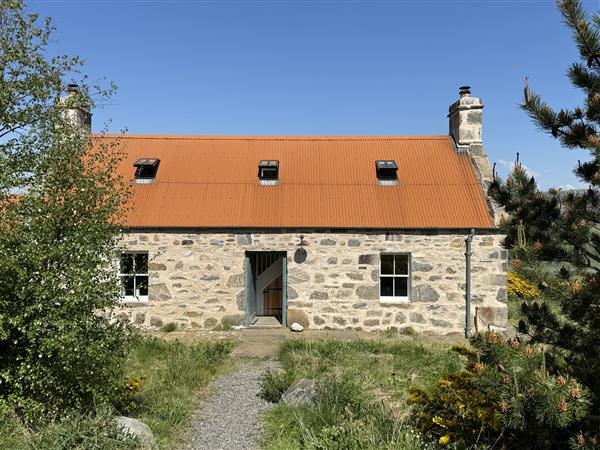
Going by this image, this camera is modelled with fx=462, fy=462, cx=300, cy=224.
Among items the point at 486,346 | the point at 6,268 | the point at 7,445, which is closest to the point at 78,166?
the point at 6,268

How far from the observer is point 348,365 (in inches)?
342

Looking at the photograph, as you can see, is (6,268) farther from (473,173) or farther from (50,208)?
(473,173)

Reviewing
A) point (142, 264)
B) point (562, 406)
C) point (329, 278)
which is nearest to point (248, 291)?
point (329, 278)

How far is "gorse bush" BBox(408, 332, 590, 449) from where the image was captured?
3518 mm

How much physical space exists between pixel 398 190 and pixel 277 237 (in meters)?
3.82

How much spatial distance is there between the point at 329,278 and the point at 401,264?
2058 millimetres

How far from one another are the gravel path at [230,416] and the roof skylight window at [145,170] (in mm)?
7235

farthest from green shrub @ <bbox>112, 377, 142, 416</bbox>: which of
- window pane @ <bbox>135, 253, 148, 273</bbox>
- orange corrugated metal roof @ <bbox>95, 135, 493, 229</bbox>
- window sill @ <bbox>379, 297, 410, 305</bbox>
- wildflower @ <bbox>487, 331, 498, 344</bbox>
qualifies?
window sill @ <bbox>379, 297, 410, 305</bbox>

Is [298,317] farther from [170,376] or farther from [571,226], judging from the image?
[571,226]

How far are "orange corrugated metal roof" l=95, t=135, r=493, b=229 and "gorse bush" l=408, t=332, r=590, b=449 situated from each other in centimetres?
740

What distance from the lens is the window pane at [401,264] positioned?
12.7 m

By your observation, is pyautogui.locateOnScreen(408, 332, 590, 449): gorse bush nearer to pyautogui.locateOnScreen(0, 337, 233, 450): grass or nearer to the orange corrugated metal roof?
pyautogui.locateOnScreen(0, 337, 233, 450): grass

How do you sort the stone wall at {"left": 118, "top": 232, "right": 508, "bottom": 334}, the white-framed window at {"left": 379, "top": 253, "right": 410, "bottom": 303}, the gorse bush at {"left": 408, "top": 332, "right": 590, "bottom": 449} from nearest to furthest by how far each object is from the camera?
the gorse bush at {"left": 408, "top": 332, "right": 590, "bottom": 449} < the stone wall at {"left": 118, "top": 232, "right": 508, "bottom": 334} < the white-framed window at {"left": 379, "top": 253, "right": 410, "bottom": 303}

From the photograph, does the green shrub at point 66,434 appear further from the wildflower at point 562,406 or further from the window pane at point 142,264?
the wildflower at point 562,406
